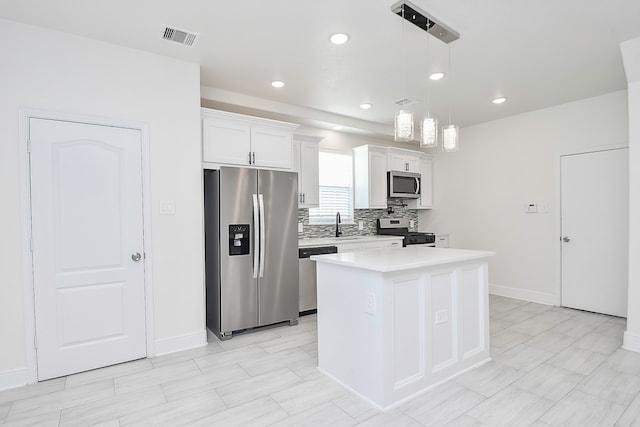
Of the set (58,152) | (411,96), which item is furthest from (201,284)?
(411,96)

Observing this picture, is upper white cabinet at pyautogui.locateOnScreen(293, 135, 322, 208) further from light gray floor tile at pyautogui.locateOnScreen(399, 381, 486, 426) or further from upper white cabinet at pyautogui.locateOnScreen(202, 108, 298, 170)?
light gray floor tile at pyautogui.locateOnScreen(399, 381, 486, 426)

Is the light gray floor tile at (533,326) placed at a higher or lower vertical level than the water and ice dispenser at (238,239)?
lower

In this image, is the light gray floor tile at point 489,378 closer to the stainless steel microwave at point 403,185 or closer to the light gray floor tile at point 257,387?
the light gray floor tile at point 257,387

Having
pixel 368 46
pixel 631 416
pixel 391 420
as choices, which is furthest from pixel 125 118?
pixel 631 416

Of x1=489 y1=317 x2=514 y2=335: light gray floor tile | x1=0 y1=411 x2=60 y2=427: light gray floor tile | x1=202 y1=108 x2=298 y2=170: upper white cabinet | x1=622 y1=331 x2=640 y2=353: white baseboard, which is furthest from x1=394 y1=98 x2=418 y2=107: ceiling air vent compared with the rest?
x1=0 y1=411 x2=60 y2=427: light gray floor tile

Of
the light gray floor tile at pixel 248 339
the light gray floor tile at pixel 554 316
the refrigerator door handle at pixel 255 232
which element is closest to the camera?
the light gray floor tile at pixel 248 339

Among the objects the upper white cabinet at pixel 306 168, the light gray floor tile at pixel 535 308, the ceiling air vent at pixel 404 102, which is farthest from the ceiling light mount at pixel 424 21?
the light gray floor tile at pixel 535 308

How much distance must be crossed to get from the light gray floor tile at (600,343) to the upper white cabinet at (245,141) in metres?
3.48

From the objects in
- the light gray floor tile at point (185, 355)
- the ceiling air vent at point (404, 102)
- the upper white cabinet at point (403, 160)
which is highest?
the ceiling air vent at point (404, 102)

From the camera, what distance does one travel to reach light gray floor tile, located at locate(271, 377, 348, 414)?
7.32 ft

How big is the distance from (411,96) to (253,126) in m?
1.96

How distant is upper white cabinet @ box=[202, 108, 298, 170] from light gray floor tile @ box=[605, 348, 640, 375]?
353 centimetres

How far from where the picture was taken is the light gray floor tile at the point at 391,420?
6.61 ft

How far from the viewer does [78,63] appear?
8.93 ft
